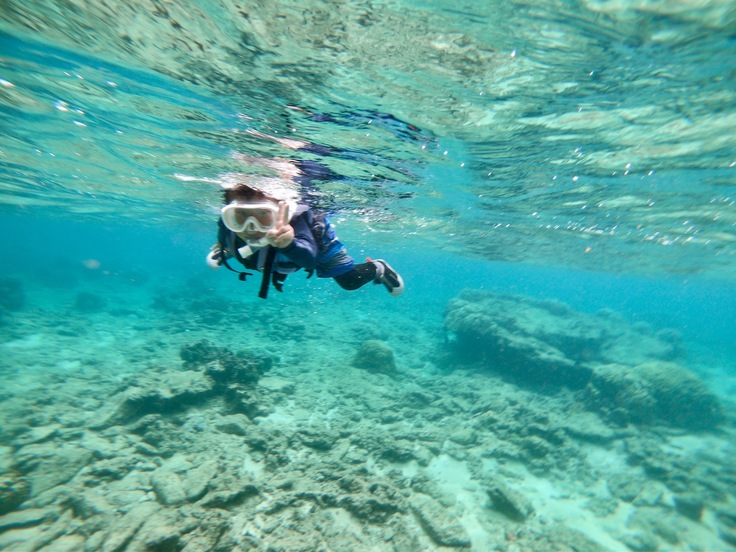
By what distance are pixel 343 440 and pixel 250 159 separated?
30.8 ft

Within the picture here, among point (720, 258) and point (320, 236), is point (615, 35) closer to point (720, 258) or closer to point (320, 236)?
point (320, 236)

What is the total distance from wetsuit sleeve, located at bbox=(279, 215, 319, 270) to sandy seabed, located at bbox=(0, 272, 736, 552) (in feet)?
13.5

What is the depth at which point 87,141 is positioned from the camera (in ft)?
38.9

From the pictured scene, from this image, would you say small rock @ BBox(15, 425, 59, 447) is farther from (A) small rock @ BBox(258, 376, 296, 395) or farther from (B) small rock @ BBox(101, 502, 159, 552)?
(A) small rock @ BBox(258, 376, 296, 395)

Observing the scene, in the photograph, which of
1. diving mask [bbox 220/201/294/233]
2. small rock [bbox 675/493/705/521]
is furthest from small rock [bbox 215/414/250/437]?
small rock [bbox 675/493/705/521]

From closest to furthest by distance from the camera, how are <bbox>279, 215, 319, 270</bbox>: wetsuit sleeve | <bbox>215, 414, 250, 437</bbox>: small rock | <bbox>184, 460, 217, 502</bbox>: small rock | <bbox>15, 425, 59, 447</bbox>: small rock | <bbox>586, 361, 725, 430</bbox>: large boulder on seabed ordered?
<bbox>279, 215, 319, 270</bbox>: wetsuit sleeve → <bbox>184, 460, 217, 502</bbox>: small rock → <bbox>15, 425, 59, 447</bbox>: small rock → <bbox>215, 414, 250, 437</bbox>: small rock → <bbox>586, 361, 725, 430</bbox>: large boulder on seabed

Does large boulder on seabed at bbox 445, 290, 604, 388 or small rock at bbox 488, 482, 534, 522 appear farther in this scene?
large boulder on seabed at bbox 445, 290, 604, 388

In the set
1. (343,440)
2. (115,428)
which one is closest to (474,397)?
(343,440)

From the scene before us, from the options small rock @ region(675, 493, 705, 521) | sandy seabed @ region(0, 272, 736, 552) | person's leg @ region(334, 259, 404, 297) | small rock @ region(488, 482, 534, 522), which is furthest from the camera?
small rock @ region(675, 493, 705, 521)

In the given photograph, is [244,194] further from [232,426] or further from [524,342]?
[524,342]

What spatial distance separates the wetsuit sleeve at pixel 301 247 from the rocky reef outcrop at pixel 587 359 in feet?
46.1

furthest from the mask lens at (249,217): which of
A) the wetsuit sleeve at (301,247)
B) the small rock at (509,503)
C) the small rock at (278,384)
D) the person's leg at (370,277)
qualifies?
the small rock at (278,384)

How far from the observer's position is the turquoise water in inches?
206

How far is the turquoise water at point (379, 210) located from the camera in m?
5.23
